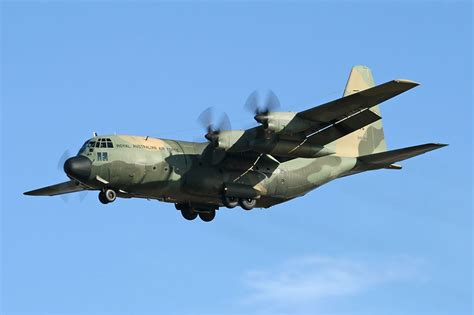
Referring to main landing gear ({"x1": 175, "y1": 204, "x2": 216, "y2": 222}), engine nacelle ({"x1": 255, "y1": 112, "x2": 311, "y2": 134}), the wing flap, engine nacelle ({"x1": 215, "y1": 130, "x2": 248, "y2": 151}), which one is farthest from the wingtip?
main landing gear ({"x1": 175, "y1": 204, "x2": 216, "y2": 222})

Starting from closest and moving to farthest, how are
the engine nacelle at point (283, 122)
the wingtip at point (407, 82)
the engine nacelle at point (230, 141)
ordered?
the wingtip at point (407, 82) → the engine nacelle at point (283, 122) → the engine nacelle at point (230, 141)

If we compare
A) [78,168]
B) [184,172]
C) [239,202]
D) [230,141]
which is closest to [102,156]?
[78,168]

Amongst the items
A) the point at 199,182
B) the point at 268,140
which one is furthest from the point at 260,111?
the point at 199,182

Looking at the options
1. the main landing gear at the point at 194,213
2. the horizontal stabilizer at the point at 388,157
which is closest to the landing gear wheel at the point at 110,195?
the main landing gear at the point at 194,213

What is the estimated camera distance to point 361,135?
3412 centimetres

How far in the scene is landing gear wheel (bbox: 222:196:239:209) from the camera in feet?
99.8

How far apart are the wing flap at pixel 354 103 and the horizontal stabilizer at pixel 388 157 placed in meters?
2.99

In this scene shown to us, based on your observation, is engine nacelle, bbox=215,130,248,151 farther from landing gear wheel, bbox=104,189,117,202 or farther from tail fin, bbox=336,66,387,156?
tail fin, bbox=336,66,387,156

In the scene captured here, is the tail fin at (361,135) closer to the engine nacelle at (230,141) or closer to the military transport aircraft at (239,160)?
the military transport aircraft at (239,160)

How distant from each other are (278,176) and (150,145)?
13.6 ft

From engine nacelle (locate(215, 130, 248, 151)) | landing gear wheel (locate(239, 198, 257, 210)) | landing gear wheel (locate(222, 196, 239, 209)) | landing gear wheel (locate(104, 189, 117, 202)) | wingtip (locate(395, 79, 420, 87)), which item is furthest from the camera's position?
landing gear wheel (locate(239, 198, 257, 210))

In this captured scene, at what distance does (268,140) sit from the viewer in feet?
96.6

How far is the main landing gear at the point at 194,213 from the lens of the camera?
31.8 m

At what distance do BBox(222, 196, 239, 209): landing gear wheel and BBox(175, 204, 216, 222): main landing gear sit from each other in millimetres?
1553
